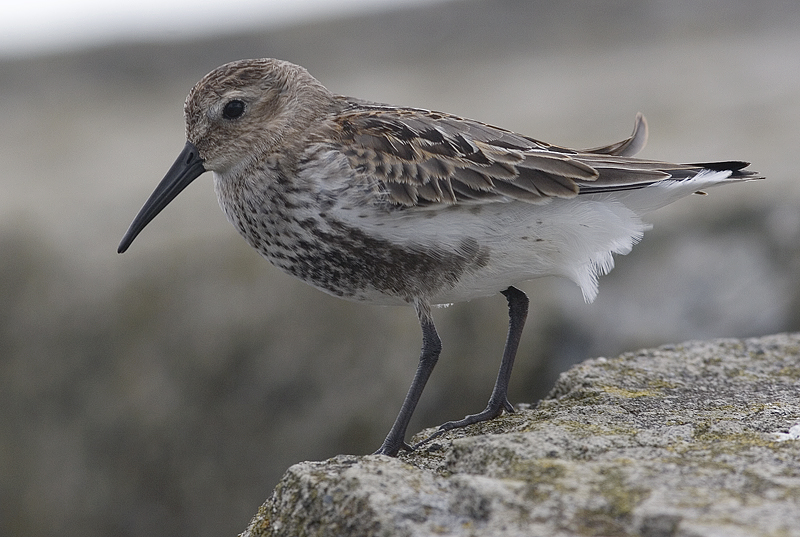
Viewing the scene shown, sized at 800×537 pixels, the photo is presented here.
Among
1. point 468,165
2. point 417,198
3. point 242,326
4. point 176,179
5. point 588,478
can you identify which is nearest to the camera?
point 588,478

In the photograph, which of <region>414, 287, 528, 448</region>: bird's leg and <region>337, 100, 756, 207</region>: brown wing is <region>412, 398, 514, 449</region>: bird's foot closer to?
<region>414, 287, 528, 448</region>: bird's leg

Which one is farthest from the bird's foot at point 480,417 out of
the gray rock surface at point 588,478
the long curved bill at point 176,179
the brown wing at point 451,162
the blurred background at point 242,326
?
the blurred background at point 242,326

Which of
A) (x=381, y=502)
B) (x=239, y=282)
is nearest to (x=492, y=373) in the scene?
(x=239, y=282)

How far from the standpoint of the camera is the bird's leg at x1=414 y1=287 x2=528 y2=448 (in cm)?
441

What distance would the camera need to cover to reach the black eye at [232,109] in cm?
445

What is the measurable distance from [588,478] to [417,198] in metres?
1.57

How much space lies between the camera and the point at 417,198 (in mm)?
3984

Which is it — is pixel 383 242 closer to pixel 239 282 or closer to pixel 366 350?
pixel 366 350

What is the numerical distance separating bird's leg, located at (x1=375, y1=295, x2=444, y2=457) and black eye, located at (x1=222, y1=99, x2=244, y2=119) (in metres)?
1.30

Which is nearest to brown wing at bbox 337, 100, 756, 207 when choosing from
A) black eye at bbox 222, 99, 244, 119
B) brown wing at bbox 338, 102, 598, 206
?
brown wing at bbox 338, 102, 598, 206

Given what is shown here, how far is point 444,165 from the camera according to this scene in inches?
161

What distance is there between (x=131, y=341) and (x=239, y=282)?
1190 mm

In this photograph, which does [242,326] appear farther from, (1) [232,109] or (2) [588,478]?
(2) [588,478]

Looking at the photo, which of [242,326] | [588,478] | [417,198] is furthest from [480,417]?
[242,326]
